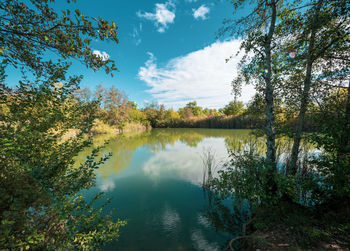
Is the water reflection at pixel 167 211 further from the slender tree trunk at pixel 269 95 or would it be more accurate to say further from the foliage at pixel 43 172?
the foliage at pixel 43 172

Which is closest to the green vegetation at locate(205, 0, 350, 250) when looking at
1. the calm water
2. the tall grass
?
the calm water

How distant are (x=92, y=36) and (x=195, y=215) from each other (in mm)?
4652

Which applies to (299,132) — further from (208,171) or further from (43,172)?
(43,172)

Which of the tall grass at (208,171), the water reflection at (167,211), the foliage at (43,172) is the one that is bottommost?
the water reflection at (167,211)

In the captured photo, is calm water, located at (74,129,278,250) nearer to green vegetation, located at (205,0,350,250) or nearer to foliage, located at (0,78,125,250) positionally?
green vegetation, located at (205,0,350,250)

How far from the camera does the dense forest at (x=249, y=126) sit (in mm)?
1515

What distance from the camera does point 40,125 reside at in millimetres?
2100

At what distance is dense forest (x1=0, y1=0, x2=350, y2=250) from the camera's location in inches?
59.6

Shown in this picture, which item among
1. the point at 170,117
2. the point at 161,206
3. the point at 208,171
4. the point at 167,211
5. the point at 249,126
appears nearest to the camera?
the point at 249,126

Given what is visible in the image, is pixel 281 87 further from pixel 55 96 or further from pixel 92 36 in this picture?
pixel 55 96

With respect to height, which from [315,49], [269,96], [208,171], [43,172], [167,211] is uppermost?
[315,49]

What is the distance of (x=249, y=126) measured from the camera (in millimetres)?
3080

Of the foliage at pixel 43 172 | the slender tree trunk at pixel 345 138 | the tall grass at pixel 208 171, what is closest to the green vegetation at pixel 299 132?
the slender tree trunk at pixel 345 138

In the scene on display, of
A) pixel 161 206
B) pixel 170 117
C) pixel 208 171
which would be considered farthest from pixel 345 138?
pixel 170 117
